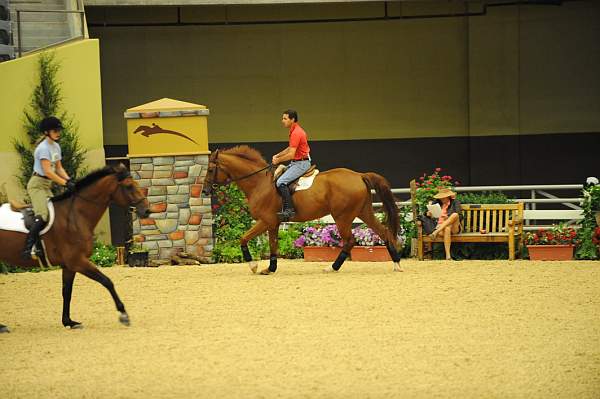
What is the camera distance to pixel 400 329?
38.4ft

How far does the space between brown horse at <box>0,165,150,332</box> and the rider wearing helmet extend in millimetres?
115

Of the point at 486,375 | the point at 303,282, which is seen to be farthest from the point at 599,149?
the point at 486,375

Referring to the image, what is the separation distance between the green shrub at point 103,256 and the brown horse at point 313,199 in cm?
284

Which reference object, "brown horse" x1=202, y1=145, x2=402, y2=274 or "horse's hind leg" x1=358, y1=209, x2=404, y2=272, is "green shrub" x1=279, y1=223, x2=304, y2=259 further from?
"horse's hind leg" x1=358, y1=209, x2=404, y2=272

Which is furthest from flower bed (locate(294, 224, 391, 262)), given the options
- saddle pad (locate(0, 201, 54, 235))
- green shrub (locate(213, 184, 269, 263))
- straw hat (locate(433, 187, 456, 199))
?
saddle pad (locate(0, 201, 54, 235))

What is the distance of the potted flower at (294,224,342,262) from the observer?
732 inches

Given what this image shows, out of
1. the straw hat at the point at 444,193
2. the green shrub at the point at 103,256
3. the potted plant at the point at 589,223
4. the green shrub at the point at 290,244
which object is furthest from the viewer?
the green shrub at the point at 290,244

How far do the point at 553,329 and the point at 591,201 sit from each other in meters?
6.80

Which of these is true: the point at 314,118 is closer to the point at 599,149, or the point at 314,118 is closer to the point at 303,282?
the point at 599,149

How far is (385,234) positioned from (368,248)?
1793 millimetres

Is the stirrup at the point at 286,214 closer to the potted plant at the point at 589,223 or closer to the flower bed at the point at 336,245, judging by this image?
the flower bed at the point at 336,245

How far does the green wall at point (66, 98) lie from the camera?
1962 centimetres

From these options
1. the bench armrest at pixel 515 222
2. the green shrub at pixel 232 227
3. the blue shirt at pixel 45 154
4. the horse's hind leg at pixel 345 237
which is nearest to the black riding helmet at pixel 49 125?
the blue shirt at pixel 45 154

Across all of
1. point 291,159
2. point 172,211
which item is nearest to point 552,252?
point 291,159
